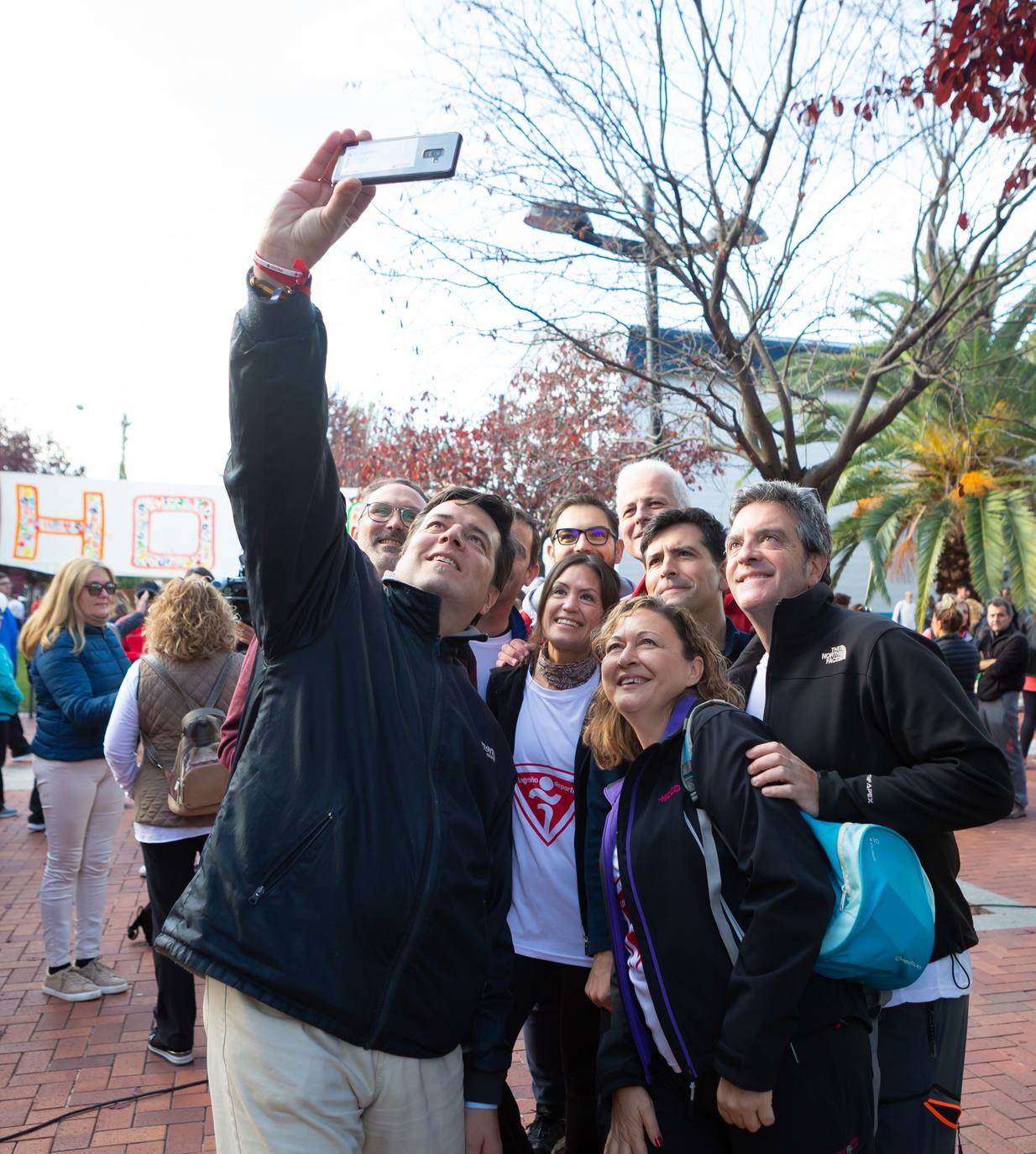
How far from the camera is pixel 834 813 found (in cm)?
210

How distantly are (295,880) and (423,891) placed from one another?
9.6 inches

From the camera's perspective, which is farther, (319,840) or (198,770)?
(198,770)

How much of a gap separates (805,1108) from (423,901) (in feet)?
2.97

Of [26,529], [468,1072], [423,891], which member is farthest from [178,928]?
[26,529]

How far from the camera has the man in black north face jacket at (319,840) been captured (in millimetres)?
1678

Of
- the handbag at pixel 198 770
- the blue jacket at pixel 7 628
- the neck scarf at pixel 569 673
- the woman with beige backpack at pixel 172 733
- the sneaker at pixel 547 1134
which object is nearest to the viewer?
the neck scarf at pixel 569 673

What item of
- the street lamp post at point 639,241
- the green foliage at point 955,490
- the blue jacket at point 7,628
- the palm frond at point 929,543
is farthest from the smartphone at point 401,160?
the palm frond at point 929,543

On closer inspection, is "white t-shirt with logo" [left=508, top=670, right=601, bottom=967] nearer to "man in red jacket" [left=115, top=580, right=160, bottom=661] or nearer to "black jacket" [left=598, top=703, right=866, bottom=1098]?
"black jacket" [left=598, top=703, right=866, bottom=1098]

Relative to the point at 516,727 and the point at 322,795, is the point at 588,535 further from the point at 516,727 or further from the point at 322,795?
the point at 322,795

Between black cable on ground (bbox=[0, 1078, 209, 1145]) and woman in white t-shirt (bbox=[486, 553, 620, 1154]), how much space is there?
1446 mm

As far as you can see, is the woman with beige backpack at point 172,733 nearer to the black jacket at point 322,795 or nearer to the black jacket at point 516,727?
the black jacket at point 516,727

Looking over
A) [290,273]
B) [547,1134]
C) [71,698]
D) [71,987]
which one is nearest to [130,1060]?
[71,987]

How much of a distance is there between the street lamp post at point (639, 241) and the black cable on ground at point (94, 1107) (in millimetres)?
5413

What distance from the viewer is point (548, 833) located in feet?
9.52
